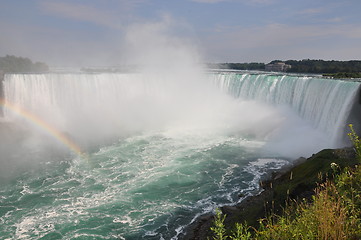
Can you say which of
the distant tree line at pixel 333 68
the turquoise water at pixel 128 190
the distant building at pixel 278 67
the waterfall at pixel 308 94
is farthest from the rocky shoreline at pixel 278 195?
the distant building at pixel 278 67

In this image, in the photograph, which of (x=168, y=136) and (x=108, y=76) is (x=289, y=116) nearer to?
(x=168, y=136)

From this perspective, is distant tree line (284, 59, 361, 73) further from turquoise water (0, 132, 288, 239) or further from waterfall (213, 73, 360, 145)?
turquoise water (0, 132, 288, 239)

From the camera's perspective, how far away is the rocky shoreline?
7498 millimetres

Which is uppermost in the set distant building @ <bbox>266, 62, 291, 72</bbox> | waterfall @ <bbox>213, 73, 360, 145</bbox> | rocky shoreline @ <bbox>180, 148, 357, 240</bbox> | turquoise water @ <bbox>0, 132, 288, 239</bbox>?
distant building @ <bbox>266, 62, 291, 72</bbox>

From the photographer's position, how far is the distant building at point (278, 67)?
6291 cm

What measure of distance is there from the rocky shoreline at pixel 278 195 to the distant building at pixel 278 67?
54.7m

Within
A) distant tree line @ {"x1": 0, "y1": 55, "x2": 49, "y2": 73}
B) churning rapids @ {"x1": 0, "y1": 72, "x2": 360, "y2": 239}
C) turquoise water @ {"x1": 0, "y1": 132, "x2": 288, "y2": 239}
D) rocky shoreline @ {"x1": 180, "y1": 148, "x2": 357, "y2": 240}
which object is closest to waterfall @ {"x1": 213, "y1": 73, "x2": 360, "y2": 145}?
churning rapids @ {"x1": 0, "y1": 72, "x2": 360, "y2": 239}

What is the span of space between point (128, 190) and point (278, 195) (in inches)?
255

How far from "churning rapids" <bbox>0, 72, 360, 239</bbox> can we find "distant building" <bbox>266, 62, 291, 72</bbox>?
1392 inches

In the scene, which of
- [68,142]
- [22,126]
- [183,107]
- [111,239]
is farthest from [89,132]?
[111,239]

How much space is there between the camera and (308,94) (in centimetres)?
2088

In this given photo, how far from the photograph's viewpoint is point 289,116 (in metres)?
22.8

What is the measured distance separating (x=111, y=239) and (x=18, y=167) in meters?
9.44

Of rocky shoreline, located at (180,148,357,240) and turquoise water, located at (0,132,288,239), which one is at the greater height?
rocky shoreline, located at (180,148,357,240)
